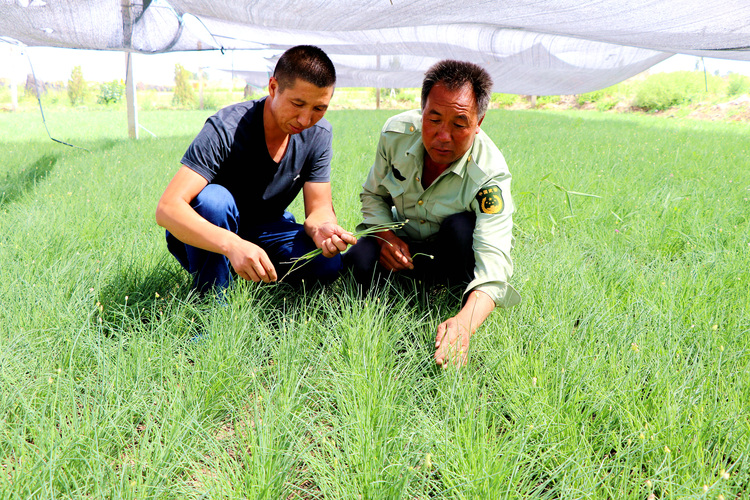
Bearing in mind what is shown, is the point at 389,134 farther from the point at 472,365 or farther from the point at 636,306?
the point at 636,306

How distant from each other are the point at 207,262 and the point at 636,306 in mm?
1658

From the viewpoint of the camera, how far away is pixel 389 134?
2127 mm

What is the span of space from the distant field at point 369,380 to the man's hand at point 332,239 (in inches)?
7.7

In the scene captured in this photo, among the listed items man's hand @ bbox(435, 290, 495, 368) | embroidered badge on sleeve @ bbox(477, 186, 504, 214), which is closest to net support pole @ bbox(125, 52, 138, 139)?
embroidered badge on sleeve @ bbox(477, 186, 504, 214)

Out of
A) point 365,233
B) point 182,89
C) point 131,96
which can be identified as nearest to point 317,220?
point 365,233

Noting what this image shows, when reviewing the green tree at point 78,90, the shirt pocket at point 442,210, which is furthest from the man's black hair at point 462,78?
the green tree at point 78,90

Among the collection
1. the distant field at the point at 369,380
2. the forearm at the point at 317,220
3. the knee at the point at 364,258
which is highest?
the forearm at the point at 317,220

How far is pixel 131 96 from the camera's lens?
6820 mm

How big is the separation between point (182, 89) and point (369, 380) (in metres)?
26.1

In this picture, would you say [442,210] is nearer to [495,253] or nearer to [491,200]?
[491,200]

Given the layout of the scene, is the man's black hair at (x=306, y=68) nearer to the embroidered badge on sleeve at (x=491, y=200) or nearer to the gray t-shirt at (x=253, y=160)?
the gray t-shirt at (x=253, y=160)

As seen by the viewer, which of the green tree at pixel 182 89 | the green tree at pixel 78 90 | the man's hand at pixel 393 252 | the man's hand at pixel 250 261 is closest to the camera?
the man's hand at pixel 250 261

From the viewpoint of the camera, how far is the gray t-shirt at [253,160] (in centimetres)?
189

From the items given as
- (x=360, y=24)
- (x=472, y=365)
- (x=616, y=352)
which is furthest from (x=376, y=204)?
(x=360, y=24)
